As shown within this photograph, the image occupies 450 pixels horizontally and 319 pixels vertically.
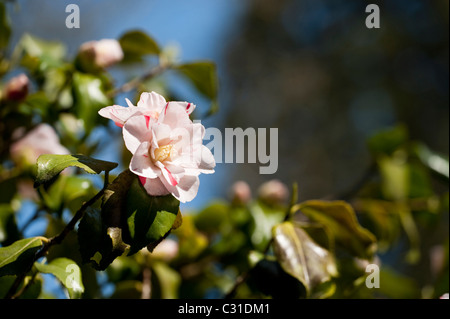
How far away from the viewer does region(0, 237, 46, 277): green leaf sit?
0.39 metres

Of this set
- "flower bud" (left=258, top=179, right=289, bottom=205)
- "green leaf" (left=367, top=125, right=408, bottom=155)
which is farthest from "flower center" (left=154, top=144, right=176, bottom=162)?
"green leaf" (left=367, top=125, right=408, bottom=155)

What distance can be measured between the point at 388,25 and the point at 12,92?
163 inches

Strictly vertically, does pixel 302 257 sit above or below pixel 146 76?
below

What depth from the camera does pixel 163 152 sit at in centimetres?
40

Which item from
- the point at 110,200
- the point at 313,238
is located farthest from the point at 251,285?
the point at 110,200

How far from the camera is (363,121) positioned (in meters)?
4.21

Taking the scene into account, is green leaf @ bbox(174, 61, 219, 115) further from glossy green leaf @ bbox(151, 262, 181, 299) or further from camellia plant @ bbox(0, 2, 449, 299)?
glossy green leaf @ bbox(151, 262, 181, 299)

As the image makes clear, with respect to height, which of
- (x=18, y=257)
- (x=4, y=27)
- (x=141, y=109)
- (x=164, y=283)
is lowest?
(x=164, y=283)

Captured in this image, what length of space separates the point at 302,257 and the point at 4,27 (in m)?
0.47

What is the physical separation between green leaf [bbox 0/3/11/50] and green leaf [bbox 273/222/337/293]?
430 millimetres

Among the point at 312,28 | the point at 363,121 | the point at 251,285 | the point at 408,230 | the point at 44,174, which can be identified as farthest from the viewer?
the point at 312,28

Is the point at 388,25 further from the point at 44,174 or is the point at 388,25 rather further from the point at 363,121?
the point at 44,174

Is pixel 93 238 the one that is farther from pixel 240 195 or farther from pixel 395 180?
pixel 395 180

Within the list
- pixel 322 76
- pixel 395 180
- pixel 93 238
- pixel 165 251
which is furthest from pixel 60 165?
pixel 322 76
